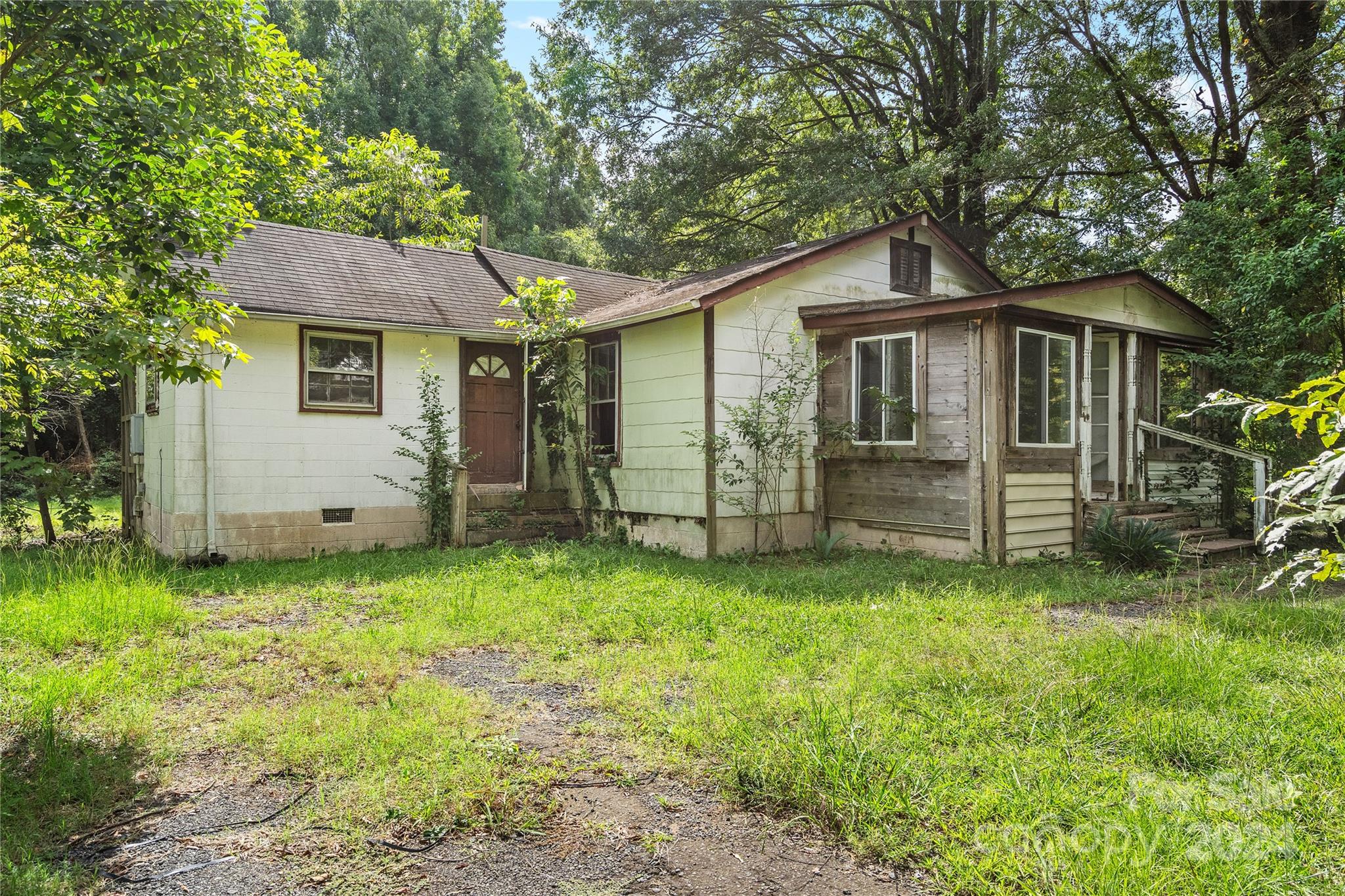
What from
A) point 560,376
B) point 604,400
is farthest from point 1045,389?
point 560,376

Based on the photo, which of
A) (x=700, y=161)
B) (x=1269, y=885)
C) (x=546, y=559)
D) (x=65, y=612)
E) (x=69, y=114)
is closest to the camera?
(x=1269, y=885)

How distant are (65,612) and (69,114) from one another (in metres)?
3.48

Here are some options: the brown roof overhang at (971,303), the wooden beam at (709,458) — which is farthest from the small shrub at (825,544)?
the brown roof overhang at (971,303)

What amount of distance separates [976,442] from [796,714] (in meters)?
5.77

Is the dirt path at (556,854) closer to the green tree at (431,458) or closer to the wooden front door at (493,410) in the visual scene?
the green tree at (431,458)

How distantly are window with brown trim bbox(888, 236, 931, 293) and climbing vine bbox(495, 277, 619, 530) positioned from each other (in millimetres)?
4624

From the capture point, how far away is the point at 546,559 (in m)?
8.46

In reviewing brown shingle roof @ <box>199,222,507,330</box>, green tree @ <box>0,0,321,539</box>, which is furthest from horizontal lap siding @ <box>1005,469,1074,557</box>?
green tree @ <box>0,0,321,539</box>

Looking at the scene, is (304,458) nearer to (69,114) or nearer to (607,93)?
(69,114)

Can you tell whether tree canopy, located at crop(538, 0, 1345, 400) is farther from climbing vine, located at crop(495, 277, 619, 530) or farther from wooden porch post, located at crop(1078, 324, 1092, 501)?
climbing vine, located at crop(495, 277, 619, 530)

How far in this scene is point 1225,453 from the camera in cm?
1005

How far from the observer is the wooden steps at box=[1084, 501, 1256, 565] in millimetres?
8953

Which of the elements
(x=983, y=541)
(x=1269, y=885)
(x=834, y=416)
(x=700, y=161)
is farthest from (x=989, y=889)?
(x=700, y=161)

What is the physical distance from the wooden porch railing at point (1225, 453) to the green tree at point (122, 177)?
9981mm
